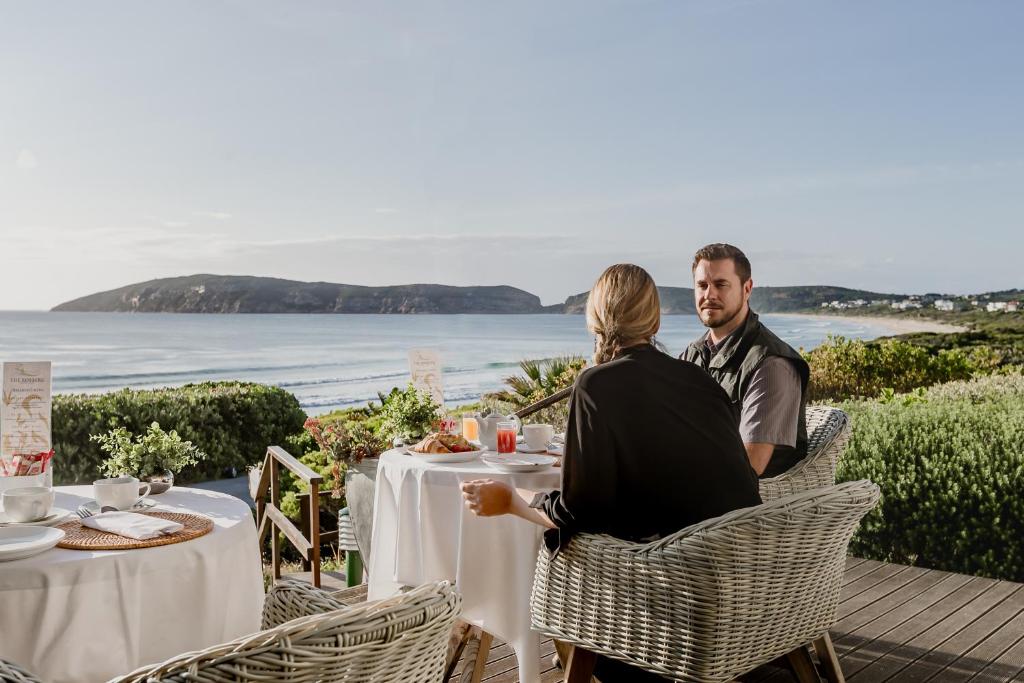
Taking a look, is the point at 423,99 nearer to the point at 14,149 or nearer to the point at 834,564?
the point at 14,149

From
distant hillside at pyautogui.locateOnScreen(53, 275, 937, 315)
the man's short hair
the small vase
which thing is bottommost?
the small vase

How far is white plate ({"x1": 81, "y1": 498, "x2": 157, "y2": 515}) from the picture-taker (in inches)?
87.7

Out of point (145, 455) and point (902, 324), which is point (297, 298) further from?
point (145, 455)

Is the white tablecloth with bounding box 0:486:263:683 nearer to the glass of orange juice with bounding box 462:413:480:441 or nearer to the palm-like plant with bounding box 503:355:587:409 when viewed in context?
Answer: the glass of orange juice with bounding box 462:413:480:441

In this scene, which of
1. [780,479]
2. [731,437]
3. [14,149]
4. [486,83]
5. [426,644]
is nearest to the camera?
[426,644]

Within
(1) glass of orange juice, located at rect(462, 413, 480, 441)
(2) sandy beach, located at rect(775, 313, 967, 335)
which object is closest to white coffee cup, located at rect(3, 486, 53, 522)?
(1) glass of orange juice, located at rect(462, 413, 480, 441)

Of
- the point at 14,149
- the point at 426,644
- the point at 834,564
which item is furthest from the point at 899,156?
the point at 14,149

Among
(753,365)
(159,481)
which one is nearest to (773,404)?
(753,365)

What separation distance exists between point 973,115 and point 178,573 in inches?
512

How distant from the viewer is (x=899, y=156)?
17.0m

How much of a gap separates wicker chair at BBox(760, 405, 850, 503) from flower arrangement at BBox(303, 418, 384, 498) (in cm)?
196

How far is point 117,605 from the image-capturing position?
1.88 meters

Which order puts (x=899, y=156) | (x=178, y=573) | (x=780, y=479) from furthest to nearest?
(x=899, y=156), (x=780, y=479), (x=178, y=573)

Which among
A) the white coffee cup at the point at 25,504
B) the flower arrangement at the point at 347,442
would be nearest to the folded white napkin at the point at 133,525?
the white coffee cup at the point at 25,504
